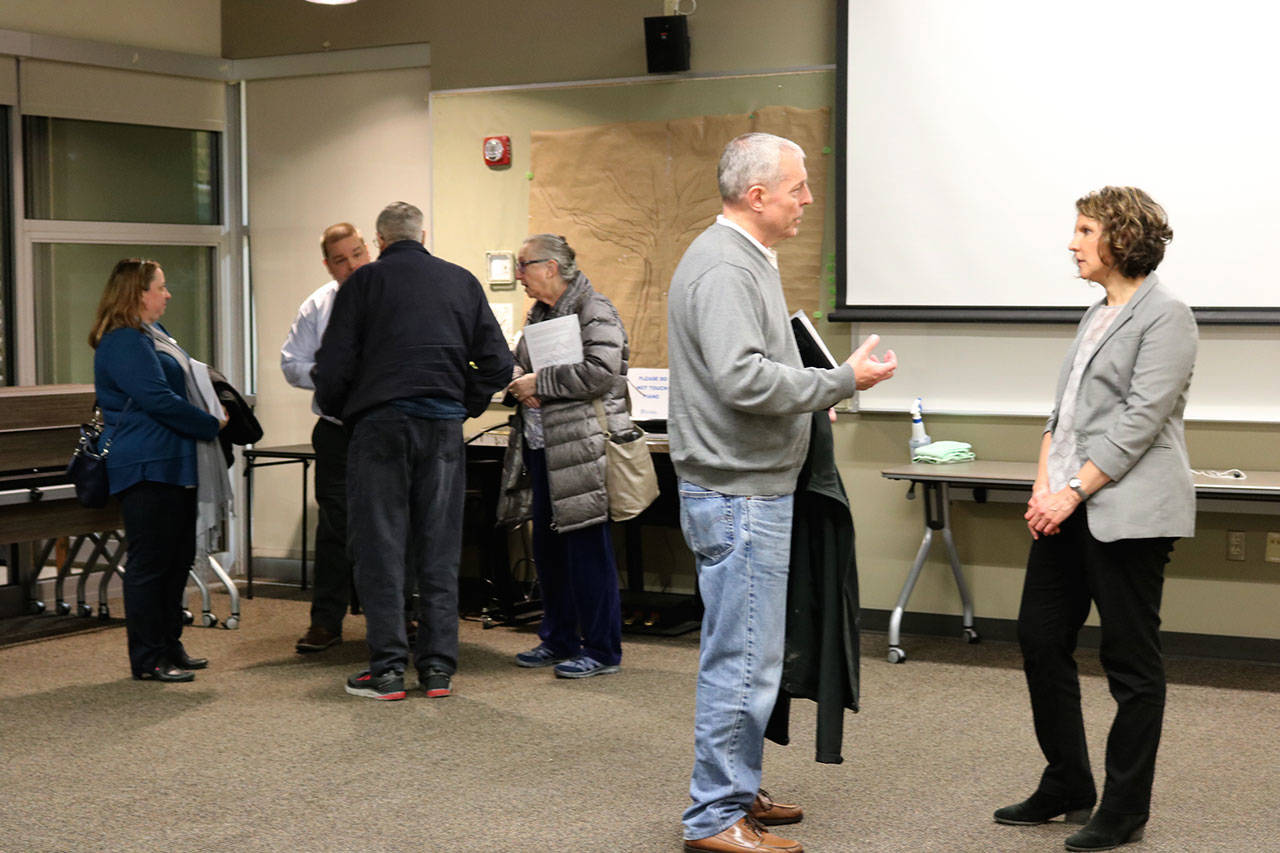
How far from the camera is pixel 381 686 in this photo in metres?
4.59

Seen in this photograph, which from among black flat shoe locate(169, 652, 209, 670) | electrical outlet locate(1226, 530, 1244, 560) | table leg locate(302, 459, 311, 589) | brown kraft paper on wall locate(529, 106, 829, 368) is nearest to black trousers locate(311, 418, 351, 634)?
black flat shoe locate(169, 652, 209, 670)

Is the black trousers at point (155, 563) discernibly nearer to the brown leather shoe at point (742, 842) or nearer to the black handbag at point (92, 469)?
the black handbag at point (92, 469)

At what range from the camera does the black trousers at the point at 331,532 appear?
540 cm

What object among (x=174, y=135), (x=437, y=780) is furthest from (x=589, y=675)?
(x=174, y=135)

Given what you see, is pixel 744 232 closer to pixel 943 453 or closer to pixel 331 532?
pixel 943 453

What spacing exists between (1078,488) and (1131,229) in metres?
0.59

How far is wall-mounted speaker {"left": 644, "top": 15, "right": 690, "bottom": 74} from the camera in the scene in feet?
19.4

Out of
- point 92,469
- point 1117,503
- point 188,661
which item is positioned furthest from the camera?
point 188,661

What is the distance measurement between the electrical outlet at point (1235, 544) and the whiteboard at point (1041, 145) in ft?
2.64

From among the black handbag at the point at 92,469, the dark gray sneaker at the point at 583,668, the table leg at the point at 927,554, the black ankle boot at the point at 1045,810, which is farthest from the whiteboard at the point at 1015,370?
the black handbag at the point at 92,469

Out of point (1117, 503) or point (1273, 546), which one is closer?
point (1117, 503)

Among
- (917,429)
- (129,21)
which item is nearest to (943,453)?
(917,429)

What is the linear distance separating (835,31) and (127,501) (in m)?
3.33

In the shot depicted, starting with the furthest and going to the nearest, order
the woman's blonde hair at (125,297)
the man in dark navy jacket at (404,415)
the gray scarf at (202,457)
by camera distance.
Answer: the gray scarf at (202,457)
the woman's blonde hair at (125,297)
the man in dark navy jacket at (404,415)
